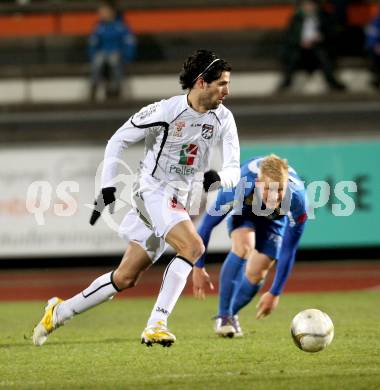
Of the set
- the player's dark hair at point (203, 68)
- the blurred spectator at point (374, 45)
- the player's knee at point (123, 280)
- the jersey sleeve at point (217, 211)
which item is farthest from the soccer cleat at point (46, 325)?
the blurred spectator at point (374, 45)

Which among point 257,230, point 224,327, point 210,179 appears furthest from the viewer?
point 257,230

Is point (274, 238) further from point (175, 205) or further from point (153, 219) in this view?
point (153, 219)

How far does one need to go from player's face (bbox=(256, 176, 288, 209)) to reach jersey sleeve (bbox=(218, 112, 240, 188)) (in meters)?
0.35

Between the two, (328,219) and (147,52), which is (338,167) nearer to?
(328,219)

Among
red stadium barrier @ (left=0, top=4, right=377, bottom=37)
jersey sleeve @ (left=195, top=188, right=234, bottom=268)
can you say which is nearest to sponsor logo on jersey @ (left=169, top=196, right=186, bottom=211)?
jersey sleeve @ (left=195, top=188, right=234, bottom=268)

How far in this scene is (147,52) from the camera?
17281 millimetres

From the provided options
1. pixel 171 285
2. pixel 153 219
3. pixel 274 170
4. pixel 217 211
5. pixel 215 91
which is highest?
pixel 215 91

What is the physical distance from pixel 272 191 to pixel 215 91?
856 millimetres

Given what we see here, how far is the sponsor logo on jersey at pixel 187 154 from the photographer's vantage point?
6.80m

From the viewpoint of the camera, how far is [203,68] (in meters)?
6.75

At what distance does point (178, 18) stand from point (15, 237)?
5476 mm

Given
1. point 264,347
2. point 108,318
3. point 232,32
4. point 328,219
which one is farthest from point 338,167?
point 264,347

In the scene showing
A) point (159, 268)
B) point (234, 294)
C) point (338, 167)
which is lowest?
point (159, 268)

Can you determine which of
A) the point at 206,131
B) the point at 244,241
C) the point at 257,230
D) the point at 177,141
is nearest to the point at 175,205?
the point at 177,141
